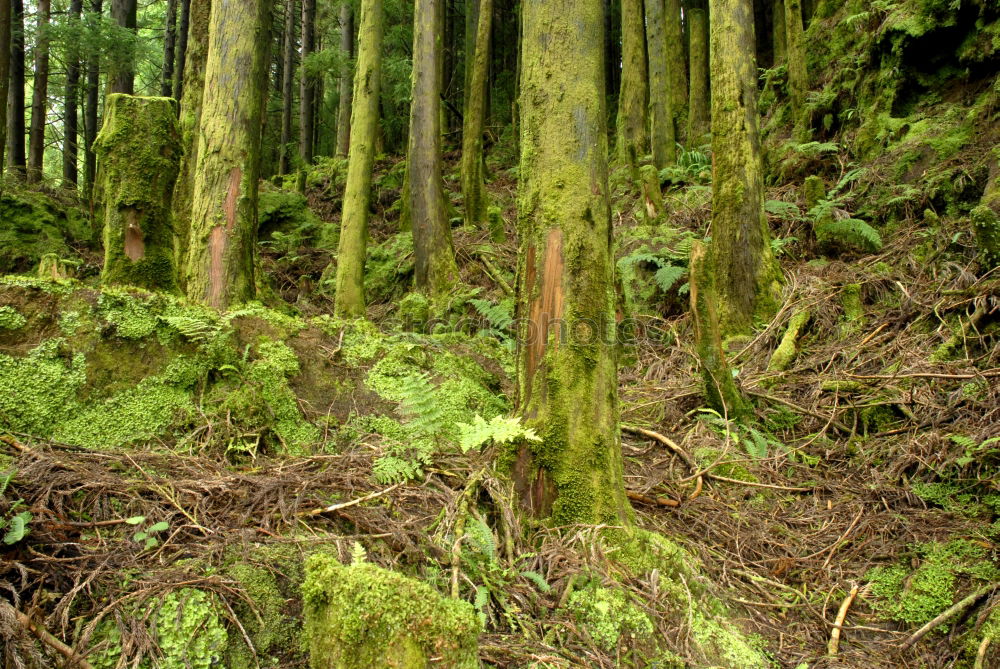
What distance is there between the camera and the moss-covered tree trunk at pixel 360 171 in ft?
28.7

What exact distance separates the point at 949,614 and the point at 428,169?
27.1 ft

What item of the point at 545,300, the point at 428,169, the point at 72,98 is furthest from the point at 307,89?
the point at 545,300

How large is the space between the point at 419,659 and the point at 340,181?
17474 mm

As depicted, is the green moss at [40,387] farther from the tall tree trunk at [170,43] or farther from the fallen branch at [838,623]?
the tall tree trunk at [170,43]

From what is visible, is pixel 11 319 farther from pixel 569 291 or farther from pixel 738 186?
pixel 738 186

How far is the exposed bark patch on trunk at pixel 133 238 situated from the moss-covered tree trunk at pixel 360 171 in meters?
3.80

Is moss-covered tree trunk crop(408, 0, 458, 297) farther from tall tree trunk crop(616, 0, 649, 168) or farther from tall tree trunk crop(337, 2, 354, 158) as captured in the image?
tall tree trunk crop(337, 2, 354, 158)

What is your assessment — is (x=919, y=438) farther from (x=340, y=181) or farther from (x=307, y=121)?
(x=307, y=121)

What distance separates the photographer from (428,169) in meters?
9.55

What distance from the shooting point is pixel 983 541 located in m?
3.51

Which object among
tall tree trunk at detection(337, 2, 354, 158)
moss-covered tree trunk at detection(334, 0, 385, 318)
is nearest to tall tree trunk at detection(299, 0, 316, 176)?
tall tree trunk at detection(337, 2, 354, 158)

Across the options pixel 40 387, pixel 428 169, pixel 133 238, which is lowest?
pixel 40 387

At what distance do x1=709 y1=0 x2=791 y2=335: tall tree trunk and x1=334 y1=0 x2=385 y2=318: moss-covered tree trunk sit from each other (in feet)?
15.3

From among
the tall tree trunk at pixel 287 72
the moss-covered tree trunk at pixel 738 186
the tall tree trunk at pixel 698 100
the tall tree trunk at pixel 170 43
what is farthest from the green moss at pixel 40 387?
the tall tree trunk at pixel 287 72
